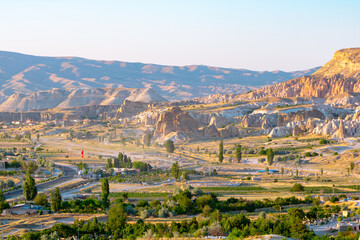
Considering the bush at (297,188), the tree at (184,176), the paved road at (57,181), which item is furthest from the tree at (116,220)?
the tree at (184,176)

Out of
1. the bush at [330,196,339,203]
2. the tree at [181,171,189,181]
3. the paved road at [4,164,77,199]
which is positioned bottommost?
the paved road at [4,164,77,199]

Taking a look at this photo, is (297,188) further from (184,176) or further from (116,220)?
(116,220)

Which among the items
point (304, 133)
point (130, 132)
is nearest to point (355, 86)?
point (304, 133)

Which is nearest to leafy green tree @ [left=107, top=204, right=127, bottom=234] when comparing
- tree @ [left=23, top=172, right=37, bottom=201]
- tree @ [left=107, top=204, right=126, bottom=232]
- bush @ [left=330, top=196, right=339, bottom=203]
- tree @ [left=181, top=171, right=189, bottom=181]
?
tree @ [left=107, top=204, right=126, bottom=232]

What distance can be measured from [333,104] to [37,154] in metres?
103

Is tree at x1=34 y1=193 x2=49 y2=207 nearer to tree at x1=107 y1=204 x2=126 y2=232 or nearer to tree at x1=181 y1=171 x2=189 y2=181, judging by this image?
tree at x1=107 y1=204 x2=126 y2=232

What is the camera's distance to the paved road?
195 feet

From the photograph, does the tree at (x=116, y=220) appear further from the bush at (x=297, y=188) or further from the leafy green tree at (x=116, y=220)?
the bush at (x=297, y=188)

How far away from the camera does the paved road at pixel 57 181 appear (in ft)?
195

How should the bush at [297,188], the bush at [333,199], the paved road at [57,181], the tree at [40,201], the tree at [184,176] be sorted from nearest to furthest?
the tree at [40,201], the bush at [333,199], the paved road at [57,181], the bush at [297,188], the tree at [184,176]

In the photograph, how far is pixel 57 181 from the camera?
69.9m

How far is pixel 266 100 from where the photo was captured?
176m

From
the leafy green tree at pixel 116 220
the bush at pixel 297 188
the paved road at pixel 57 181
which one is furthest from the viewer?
the bush at pixel 297 188

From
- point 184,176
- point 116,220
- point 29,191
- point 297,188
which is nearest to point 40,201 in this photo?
point 29,191
